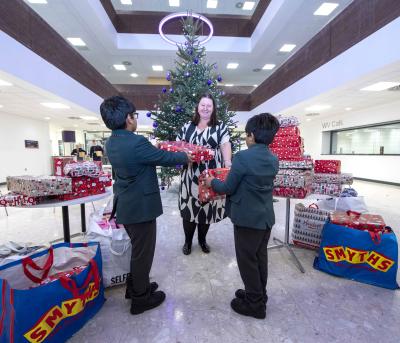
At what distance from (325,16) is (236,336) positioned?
29.7 feet

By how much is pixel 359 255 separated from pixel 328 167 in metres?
1.15

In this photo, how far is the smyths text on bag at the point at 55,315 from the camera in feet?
3.50

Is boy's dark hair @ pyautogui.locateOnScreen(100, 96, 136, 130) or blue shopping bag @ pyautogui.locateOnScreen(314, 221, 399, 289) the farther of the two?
blue shopping bag @ pyautogui.locateOnScreen(314, 221, 399, 289)

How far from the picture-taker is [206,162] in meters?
1.93

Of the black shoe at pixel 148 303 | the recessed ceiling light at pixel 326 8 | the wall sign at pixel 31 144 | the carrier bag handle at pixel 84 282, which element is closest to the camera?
the carrier bag handle at pixel 84 282

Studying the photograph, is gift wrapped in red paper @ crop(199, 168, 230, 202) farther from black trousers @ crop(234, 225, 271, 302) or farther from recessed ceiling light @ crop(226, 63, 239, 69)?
recessed ceiling light @ crop(226, 63, 239, 69)

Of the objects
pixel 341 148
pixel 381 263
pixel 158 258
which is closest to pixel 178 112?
pixel 158 258

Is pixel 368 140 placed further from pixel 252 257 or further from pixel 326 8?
pixel 252 257

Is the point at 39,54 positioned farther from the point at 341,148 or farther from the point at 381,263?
the point at 341,148

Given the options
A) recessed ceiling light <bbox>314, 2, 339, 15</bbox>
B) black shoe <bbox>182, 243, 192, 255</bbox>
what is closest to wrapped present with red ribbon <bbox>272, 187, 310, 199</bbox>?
black shoe <bbox>182, 243, 192, 255</bbox>

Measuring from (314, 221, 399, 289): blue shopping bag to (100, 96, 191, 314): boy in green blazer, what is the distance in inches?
54.5

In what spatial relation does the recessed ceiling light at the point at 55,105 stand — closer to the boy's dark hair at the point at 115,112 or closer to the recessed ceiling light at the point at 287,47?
the boy's dark hair at the point at 115,112

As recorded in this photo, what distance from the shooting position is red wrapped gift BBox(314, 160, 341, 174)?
101 inches

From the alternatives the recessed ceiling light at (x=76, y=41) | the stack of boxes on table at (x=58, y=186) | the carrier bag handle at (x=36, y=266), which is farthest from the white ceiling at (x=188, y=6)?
the carrier bag handle at (x=36, y=266)
